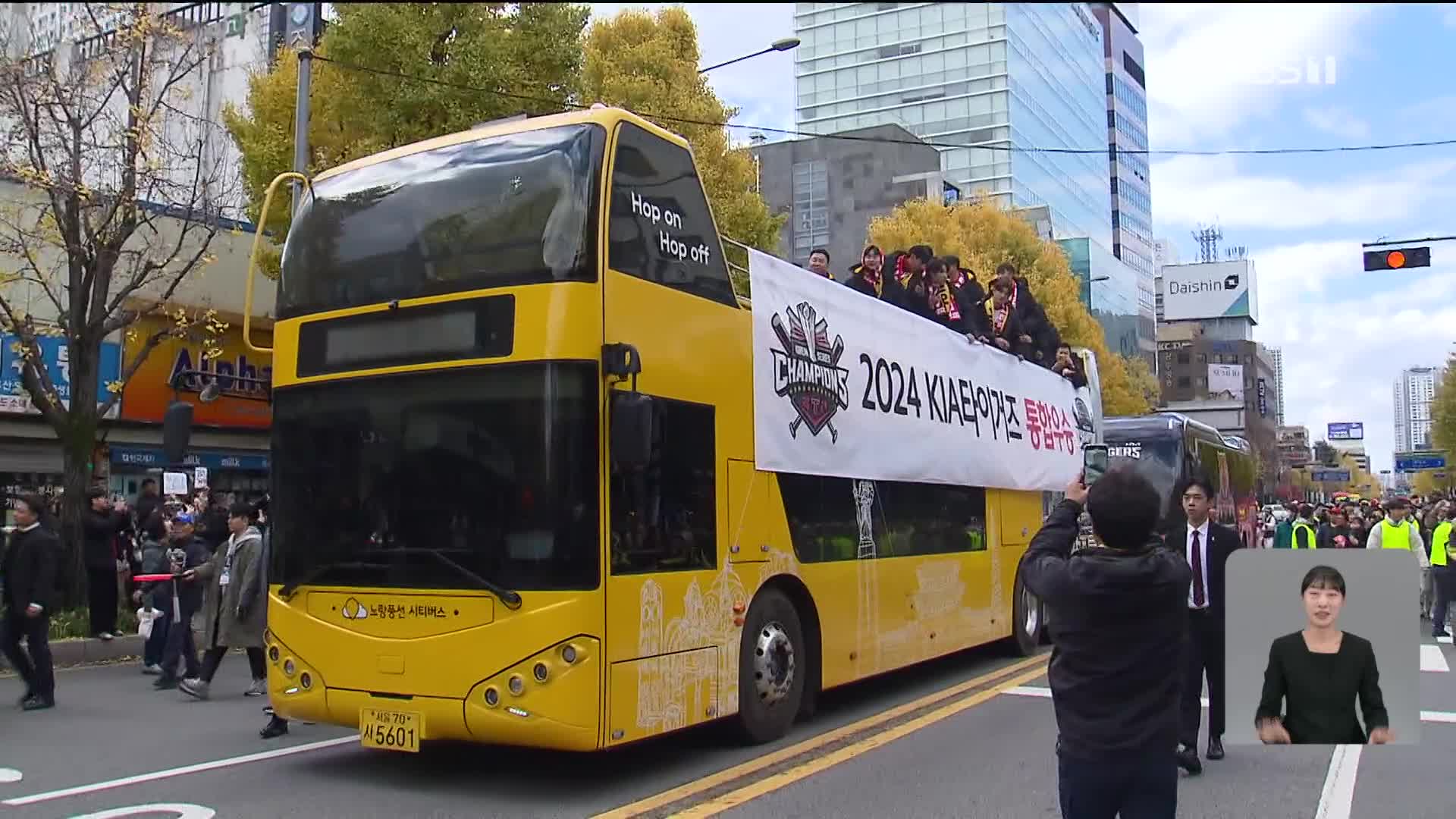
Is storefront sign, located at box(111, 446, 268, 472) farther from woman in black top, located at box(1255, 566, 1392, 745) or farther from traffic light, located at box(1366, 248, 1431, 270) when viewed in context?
woman in black top, located at box(1255, 566, 1392, 745)

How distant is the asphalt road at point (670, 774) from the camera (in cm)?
634

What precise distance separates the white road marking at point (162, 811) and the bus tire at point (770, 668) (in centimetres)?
310

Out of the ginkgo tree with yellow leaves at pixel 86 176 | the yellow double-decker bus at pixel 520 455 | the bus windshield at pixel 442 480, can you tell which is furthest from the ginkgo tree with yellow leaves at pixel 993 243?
the bus windshield at pixel 442 480

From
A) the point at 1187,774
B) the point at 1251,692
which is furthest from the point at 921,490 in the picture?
the point at 1251,692

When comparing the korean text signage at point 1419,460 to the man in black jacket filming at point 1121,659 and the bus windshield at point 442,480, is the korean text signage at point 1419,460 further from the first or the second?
the man in black jacket filming at point 1121,659

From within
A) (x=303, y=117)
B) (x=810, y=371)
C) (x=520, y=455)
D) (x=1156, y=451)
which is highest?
(x=303, y=117)

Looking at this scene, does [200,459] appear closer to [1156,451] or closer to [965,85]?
[1156,451]

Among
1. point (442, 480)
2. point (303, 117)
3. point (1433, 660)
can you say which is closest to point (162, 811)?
point (442, 480)

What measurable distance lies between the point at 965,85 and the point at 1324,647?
236ft

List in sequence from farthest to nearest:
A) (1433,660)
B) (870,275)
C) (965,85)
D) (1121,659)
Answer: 1. (965,85)
2. (1433,660)
3. (870,275)
4. (1121,659)

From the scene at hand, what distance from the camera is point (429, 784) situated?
22.4 feet

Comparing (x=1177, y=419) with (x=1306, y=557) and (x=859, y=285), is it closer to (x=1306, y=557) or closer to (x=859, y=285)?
(x=859, y=285)

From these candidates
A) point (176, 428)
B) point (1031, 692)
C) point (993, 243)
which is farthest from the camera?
Answer: point (993, 243)

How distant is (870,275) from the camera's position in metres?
11.2
